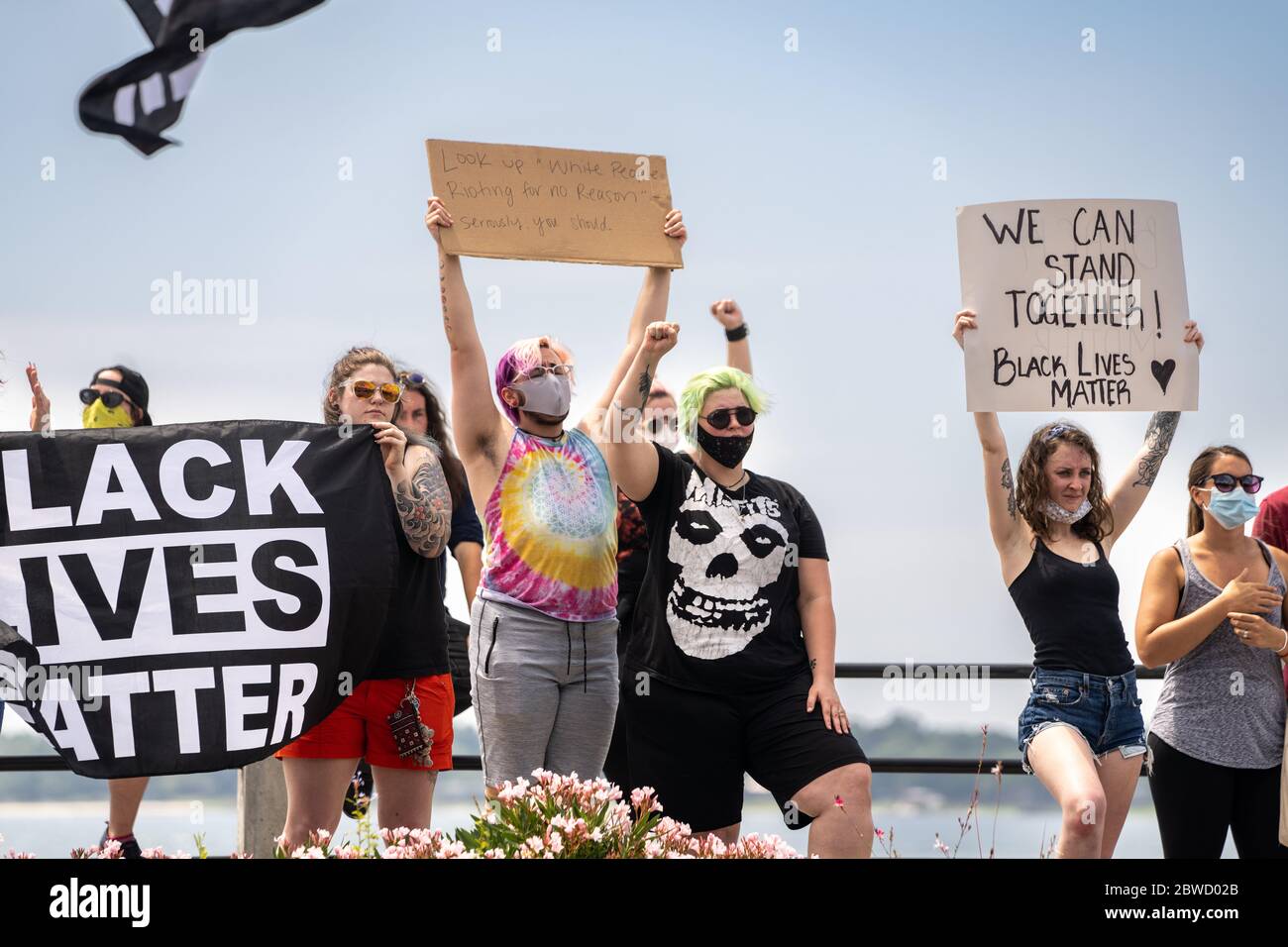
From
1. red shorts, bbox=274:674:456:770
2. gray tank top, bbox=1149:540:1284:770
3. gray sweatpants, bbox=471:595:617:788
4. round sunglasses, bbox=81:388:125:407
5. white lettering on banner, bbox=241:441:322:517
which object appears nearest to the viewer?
gray sweatpants, bbox=471:595:617:788

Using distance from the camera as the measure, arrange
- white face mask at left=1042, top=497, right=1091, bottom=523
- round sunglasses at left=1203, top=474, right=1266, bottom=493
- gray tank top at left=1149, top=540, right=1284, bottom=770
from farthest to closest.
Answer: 1. round sunglasses at left=1203, top=474, right=1266, bottom=493
2. white face mask at left=1042, top=497, right=1091, bottom=523
3. gray tank top at left=1149, top=540, right=1284, bottom=770

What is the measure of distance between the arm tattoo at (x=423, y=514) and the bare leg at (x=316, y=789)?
719 millimetres

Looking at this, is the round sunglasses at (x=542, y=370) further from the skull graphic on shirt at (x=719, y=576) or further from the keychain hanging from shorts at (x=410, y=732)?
the keychain hanging from shorts at (x=410, y=732)

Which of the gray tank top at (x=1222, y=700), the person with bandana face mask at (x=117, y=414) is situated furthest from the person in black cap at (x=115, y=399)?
the gray tank top at (x=1222, y=700)

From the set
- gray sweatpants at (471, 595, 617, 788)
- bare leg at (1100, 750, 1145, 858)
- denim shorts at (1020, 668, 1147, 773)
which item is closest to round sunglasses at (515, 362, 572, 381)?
gray sweatpants at (471, 595, 617, 788)

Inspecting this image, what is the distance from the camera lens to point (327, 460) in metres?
4.50

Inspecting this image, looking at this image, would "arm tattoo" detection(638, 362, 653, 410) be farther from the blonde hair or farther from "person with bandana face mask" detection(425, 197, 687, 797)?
the blonde hair

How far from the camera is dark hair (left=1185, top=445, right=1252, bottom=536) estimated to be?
529 cm

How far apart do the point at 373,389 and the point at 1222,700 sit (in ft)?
10.7

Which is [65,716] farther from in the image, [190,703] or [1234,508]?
[1234,508]

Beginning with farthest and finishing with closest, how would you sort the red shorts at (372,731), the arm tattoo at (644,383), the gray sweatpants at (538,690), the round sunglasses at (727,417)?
the round sunglasses at (727,417)
the arm tattoo at (644,383)
the red shorts at (372,731)
the gray sweatpants at (538,690)

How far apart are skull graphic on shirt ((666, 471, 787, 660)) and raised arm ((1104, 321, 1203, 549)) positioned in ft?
4.75

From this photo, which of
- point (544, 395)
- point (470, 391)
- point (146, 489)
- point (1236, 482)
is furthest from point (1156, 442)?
point (146, 489)

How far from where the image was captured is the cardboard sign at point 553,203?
15.1ft
